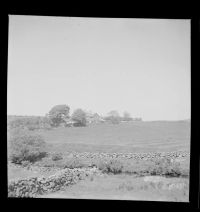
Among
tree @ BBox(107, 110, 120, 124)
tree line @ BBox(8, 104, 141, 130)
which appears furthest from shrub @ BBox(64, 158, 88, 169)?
tree @ BBox(107, 110, 120, 124)

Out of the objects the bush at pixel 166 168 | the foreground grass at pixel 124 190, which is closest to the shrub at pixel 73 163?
the foreground grass at pixel 124 190

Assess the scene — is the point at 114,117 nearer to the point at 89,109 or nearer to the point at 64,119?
the point at 89,109

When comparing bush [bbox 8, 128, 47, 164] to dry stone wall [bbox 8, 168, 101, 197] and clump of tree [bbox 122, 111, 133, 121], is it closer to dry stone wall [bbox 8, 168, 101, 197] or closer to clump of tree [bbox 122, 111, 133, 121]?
dry stone wall [bbox 8, 168, 101, 197]

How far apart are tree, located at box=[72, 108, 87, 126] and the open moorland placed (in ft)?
0.14

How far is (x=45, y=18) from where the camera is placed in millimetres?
1854

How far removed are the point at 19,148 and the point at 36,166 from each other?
160 millimetres

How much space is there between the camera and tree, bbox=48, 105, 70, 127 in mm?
1855

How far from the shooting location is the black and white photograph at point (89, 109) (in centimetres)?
184

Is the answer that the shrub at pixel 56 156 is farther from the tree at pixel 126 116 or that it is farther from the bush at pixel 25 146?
the tree at pixel 126 116

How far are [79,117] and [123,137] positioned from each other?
0.31m

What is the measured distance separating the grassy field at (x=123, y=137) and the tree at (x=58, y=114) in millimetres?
55

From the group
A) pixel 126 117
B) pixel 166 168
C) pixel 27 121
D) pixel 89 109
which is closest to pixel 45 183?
pixel 27 121
